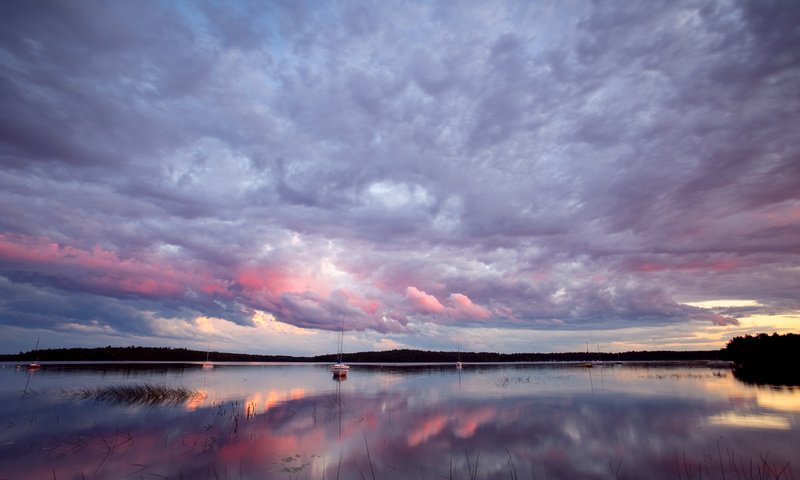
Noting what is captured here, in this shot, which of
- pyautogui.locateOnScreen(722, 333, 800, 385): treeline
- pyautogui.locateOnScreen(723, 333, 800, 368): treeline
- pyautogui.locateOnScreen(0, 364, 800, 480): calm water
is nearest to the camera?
pyautogui.locateOnScreen(0, 364, 800, 480): calm water

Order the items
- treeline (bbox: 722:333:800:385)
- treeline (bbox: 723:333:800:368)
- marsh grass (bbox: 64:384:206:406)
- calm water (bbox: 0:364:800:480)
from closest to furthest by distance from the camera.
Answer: calm water (bbox: 0:364:800:480) → marsh grass (bbox: 64:384:206:406) → treeline (bbox: 722:333:800:385) → treeline (bbox: 723:333:800:368)

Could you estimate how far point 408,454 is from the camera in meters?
24.2

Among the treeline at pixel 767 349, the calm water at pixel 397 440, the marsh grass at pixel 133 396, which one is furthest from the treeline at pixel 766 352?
the marsh grass at pixel 133 396

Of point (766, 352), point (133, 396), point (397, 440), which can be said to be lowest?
point (397, 440)

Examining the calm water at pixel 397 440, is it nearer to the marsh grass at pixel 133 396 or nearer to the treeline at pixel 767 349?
the marsh grass at pixel 133 396

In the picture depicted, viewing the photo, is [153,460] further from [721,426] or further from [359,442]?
[721,426]

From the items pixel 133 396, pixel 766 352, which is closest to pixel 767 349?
pixel 766 352

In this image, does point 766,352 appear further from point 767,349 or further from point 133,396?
point 133,396

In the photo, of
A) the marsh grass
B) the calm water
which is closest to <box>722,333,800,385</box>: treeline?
the calm water

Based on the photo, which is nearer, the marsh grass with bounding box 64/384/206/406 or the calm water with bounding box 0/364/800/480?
the calm water with bounding box 0/364/800/480

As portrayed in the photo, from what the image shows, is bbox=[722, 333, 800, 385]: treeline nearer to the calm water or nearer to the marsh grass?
the calm water

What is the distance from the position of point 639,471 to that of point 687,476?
2.07 metres

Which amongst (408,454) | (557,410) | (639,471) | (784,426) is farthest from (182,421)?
(784,426)

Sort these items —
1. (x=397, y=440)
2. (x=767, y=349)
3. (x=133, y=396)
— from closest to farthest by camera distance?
(x=397, y=440) → (x=133, y=396) → (x=767, y=349)
